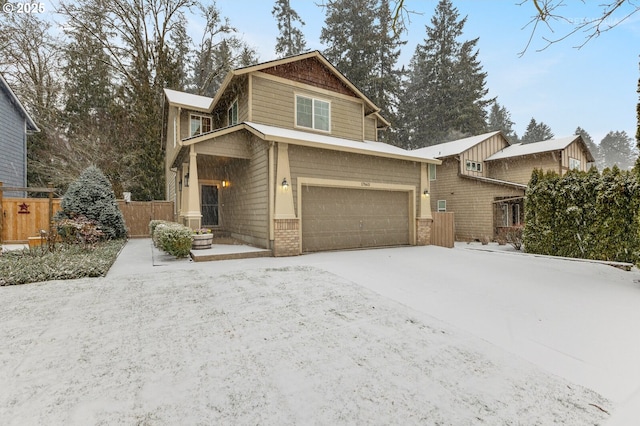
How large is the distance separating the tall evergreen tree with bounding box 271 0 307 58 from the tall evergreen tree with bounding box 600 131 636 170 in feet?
251

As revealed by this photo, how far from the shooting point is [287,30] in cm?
2680

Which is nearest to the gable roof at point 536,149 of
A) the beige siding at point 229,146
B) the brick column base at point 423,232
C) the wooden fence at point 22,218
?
the brick column base at point 423,232

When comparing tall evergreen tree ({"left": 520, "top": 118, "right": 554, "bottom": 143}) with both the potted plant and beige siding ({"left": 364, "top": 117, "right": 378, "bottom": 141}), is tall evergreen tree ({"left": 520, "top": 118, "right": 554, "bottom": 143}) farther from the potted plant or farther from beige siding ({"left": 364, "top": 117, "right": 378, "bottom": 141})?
the potted plant

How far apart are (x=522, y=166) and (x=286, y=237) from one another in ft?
55.3

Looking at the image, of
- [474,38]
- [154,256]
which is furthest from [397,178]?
[474,38]

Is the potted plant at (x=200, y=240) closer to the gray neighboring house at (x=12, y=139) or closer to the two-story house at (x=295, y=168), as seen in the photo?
the two-story house at (x=295, y=168)

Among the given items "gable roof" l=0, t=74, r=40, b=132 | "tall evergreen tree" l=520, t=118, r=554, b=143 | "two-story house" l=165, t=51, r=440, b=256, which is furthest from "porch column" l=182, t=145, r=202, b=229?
"tall evergreen tree" l=520, t=118, r=554, b=143

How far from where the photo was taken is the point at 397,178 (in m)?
10.7

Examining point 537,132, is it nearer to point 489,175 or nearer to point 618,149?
point 489,175

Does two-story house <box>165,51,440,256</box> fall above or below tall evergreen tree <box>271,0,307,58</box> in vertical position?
below

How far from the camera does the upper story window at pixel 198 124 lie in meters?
13.5

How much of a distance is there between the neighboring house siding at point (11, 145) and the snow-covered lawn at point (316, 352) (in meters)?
12.0

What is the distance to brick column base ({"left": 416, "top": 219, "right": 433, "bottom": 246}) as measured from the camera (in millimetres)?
11062

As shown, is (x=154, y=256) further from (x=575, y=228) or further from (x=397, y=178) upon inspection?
(x=575, y=228)
